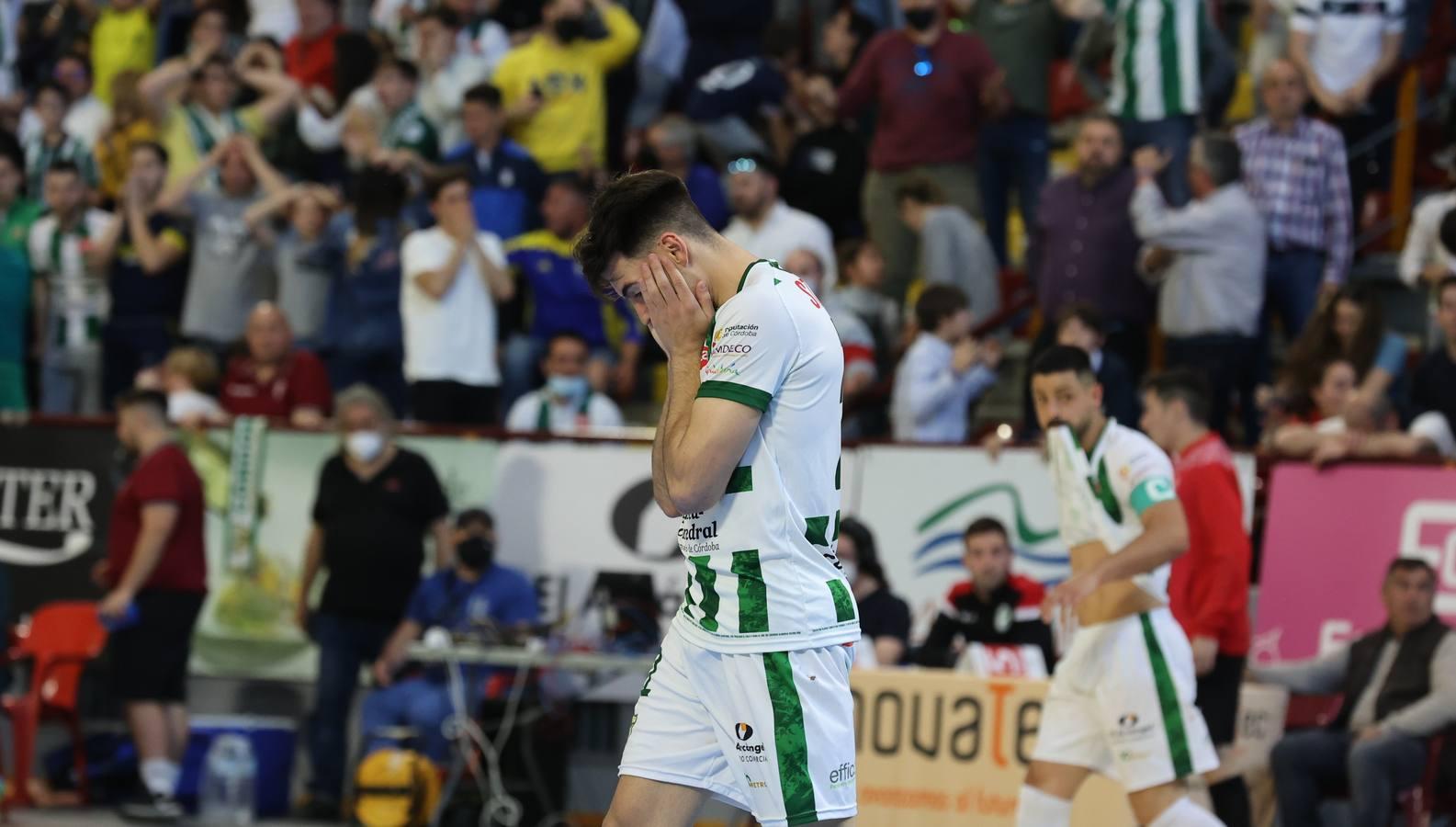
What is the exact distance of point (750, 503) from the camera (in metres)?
5.46

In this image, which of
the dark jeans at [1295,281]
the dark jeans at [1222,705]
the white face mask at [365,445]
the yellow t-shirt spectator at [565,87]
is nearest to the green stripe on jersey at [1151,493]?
the dark jeans at [1222,705]

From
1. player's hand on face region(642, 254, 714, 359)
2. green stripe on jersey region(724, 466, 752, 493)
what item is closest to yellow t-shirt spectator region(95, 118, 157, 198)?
player's hand on face region(642, 254, 714, 359)

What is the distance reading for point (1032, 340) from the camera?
1261 cm

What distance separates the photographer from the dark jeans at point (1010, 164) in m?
14.1

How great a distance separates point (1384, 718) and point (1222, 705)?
4.25ft

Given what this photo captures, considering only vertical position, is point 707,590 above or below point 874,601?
above

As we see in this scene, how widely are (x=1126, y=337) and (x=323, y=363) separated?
5240 mm

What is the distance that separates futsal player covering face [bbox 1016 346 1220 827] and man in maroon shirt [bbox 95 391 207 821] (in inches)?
220

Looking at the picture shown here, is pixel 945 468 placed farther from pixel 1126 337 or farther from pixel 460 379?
pixel 460 379

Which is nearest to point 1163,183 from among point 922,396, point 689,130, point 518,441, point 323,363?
point 922,396

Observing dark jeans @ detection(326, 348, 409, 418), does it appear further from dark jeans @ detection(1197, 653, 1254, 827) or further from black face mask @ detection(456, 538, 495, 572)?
dark jeans @ detection(1197, 653, 1254, 827)

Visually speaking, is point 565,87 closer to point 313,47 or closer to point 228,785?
point 313,47

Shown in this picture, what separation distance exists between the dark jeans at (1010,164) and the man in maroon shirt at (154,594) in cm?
560

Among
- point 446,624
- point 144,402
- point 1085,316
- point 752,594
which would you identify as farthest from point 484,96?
point 752,594
